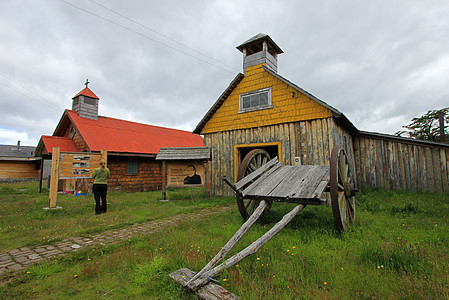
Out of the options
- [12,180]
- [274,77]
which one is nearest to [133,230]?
[274,77]

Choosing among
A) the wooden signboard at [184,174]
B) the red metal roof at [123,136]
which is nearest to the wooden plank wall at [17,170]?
the red metal roof at [123,136]

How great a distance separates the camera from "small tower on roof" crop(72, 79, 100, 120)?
1659cm

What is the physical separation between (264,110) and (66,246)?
8.36m

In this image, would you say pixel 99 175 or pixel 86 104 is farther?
pixel 86 104

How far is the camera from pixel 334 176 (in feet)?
12.4

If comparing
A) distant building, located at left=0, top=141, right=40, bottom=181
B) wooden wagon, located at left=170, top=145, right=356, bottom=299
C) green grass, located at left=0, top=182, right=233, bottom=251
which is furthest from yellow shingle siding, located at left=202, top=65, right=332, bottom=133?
distant building, located at left=0, top=141, right=40, bottom=181

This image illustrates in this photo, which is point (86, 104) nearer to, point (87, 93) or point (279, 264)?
point (87, 93)

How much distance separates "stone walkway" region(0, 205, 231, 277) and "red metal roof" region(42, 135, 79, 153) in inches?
435

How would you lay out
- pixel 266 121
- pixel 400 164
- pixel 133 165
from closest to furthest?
pixel 400 164, pixel 266 121, pixel 133 165

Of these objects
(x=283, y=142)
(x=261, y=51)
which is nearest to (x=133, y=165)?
(x=283, y=142)

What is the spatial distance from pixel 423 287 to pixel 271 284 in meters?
1.55

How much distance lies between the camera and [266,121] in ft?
32.7

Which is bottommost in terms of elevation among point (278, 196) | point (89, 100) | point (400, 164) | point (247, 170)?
point (278, 196)

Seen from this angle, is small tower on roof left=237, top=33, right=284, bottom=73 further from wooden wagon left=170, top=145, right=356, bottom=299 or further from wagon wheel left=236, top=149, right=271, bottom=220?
wooden wagon left=170, top=145, right=356, bottom=299
